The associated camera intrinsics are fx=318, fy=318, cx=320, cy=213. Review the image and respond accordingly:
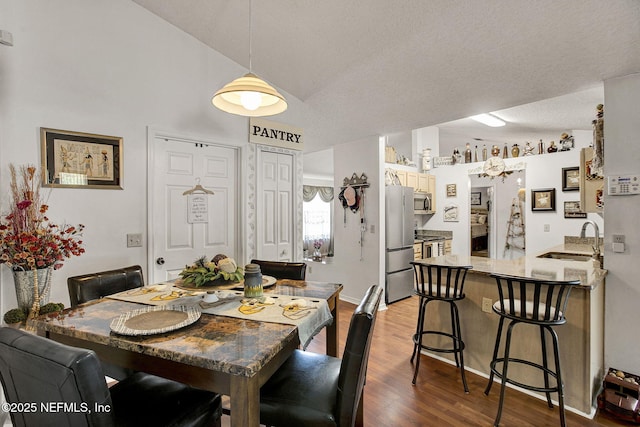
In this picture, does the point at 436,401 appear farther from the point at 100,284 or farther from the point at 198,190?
the point at 198,190

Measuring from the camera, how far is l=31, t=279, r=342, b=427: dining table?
1013 millimetres

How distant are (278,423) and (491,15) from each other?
273 cm

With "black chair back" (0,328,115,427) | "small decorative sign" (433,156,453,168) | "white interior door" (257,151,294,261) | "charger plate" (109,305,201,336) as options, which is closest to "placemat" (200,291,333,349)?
"charger plate" (109,305,201,336)

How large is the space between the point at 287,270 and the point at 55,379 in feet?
5.22

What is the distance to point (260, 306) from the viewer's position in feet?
5.09

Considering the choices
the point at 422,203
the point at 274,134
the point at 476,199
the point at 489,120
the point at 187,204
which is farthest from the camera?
the point at 476,199

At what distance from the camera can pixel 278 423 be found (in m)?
1.29

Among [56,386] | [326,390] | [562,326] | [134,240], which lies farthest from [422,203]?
[56,386]

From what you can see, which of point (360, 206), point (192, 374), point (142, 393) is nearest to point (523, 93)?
point (360, 206)

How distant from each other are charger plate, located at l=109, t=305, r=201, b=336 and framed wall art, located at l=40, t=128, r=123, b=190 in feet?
5.14

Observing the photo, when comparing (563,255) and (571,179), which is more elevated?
(571,179)

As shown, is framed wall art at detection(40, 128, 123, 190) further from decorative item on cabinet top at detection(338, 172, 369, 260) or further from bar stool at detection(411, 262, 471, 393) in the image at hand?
decorative item on cabinet top at detection(338, 172, 369, 260)

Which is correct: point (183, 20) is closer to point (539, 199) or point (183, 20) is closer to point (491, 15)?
point (491, 15)

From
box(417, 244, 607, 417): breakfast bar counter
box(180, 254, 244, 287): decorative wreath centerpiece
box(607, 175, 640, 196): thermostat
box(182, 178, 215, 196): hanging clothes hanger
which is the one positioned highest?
box(182, 178, 215, 196): hanging clothes hanger
